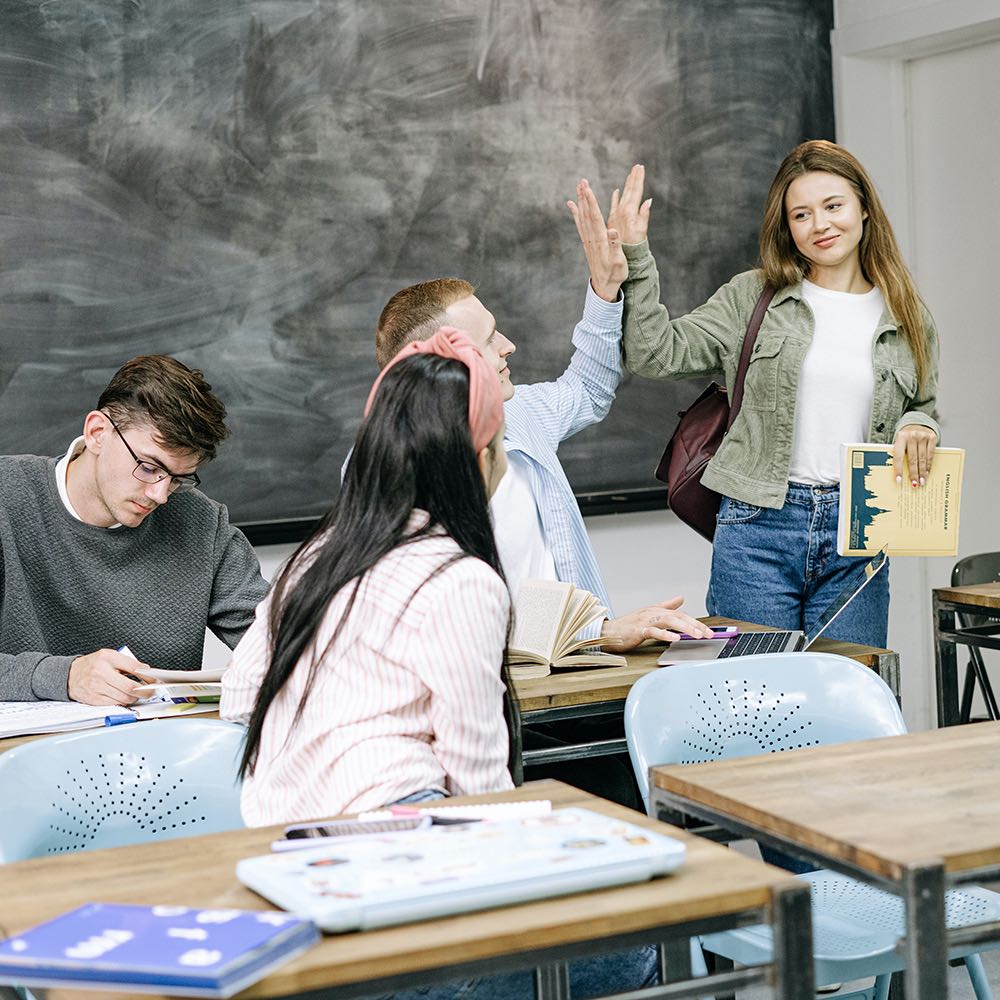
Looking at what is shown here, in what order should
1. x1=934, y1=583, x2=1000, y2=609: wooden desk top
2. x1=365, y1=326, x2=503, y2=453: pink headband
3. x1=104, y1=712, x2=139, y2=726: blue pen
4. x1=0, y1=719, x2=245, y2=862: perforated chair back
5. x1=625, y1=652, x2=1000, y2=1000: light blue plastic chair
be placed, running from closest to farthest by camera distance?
x1=365, y1=326, x2=503, y2=453: pink headband, x1=0, y1=719, x2=245, y2=862: perforated chair back, x1=625, y1=652, x2=1000, y2=1000: light blue plastic chair, x1=104, y1=712, x2=139, y2=726: blue pen, x1=934, y1=583, x2=1000, y2=609: wooden desk top

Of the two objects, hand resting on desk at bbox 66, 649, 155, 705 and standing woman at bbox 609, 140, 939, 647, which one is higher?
standing woman at bbox 609, 140, 939, 647

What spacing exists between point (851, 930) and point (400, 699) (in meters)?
0.82

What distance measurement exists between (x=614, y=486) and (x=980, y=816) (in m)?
3.08

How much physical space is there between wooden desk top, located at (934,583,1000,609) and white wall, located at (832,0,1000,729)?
54.5 inches

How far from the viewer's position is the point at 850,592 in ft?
10.0

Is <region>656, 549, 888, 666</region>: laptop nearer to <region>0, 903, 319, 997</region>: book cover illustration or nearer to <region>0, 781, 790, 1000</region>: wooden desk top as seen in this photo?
<region>0, 781, 790, 1000</region>: wooden desk top

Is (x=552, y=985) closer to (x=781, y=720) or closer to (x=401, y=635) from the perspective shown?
(x=401, y=635)

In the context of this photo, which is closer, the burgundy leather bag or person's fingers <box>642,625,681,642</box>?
person's fingers <box>642,625,681,642</box>

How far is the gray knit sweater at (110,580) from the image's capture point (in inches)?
104

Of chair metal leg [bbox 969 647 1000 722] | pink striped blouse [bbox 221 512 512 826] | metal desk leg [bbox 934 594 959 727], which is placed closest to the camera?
pink striped blouse [bbox 221 512 512 826]

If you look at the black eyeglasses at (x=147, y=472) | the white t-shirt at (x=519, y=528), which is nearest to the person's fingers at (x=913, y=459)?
the white t-shirt at (x=519, y=528)

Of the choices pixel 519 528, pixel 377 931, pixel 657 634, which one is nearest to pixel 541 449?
pixel 519 528

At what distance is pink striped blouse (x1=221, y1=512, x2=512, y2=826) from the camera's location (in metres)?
1.61

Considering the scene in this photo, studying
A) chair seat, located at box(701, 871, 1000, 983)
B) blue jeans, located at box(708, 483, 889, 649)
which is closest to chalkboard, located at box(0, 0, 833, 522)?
blue jeans, located at box(708, 483, 889, 649)
